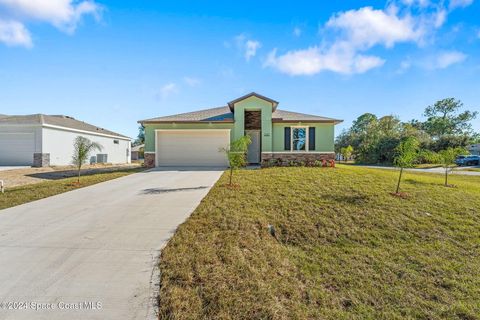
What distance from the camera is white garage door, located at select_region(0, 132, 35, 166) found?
1733 centimetres

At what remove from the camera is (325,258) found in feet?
14.9

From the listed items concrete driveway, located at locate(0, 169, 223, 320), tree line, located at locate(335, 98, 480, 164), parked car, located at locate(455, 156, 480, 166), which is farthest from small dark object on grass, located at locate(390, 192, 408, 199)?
parked car, located at locate(455, 156, 480, 166)

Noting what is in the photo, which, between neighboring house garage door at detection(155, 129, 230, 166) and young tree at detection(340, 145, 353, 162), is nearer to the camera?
neighboring house garage door at detection(155, 129, 230, 166)

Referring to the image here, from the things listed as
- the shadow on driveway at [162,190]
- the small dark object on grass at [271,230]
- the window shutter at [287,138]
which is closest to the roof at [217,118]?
the window shutter at [287,138]

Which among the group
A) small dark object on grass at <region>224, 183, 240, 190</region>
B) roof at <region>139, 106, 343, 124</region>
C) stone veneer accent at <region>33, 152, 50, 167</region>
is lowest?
small dark object on grass at <region>224, 183, 240, 190</region>

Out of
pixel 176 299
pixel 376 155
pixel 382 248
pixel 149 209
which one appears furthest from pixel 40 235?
pixel 376 155

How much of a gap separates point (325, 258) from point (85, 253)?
4352 millimetres

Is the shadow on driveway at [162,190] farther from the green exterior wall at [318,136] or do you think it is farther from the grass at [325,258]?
the green exterior wall at [318,136]

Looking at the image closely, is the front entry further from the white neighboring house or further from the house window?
the white neighboring house

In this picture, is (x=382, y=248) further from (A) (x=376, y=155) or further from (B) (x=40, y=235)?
(A) (x=376, y=155)

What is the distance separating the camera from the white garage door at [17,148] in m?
17.3

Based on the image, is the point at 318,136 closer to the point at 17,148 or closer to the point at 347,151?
the point at 17,148

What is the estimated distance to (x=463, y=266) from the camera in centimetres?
432

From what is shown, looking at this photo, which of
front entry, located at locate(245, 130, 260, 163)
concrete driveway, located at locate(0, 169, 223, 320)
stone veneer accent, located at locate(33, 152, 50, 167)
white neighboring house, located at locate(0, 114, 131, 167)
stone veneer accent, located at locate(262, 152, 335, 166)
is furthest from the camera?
white neighboring house, located at locate(0, 114, 131, 167)
